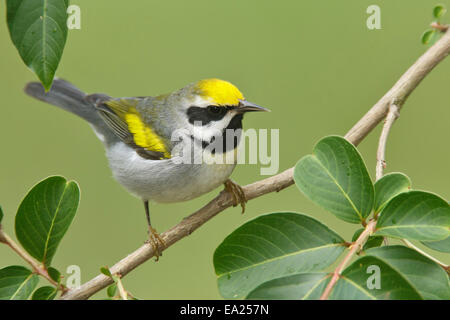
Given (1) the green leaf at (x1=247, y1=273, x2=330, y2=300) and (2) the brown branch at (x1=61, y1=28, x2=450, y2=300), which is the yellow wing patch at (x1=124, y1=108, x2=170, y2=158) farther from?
(1) the green leaf at (x1=247, y1=273, x2=330, y2=300)

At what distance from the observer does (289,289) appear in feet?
4.55

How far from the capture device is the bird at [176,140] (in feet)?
8.87

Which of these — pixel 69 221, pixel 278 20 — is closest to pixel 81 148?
pixel 278 20

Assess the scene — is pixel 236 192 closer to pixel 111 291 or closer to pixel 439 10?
pixel 111 291

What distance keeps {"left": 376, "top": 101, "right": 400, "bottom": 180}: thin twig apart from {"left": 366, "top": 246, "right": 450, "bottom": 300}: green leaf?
0.36 meters

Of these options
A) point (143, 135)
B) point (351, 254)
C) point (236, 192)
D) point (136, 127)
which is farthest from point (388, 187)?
point (136, 127)

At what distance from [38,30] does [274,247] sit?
914 millimetres

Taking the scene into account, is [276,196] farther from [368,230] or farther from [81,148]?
[368,230]

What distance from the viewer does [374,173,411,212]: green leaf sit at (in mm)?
1555

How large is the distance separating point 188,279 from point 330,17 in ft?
11.3

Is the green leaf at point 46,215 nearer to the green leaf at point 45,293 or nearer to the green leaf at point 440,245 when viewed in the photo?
the green leaf at point 45,293

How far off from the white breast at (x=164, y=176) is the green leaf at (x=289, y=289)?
134 centimetres

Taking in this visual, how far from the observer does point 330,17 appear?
629cm

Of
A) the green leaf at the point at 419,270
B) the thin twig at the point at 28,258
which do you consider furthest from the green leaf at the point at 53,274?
the green leaf at the point at 419,270
